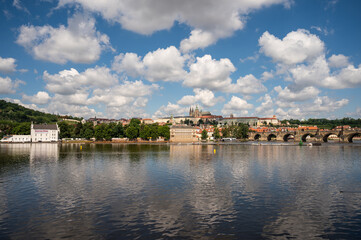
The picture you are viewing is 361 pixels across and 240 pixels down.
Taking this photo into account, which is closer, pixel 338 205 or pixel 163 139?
pixel 338 205

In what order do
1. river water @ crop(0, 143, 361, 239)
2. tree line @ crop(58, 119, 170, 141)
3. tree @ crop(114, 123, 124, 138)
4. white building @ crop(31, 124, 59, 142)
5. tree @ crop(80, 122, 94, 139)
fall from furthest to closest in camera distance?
tree @ crop(114, 123, 124, 138) < tree @ crop(80, 122, 94, 139) < tree line @ crop(58, 119, 170, 141) < white building @ crop(31, 124, 59, 142) < river water @ crop(0, 143, 361, 239)

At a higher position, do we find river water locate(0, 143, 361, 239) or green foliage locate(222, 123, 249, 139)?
green foliage locate(222, 123, 249, 139)

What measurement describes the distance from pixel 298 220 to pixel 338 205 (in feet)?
17.6

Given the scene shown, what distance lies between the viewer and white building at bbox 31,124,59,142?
148500mm

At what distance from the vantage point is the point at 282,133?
166 m

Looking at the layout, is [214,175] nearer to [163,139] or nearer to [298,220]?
[298,220]

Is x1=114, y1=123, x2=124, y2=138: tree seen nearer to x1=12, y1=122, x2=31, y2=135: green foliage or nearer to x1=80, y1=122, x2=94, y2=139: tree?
x1=80, y1=122, x2=94, y2=139: tree

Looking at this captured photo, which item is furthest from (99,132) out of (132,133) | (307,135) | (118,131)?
(307,135)

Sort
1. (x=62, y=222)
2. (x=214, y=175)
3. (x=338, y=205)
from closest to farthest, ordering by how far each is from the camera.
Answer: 1. (x=62, y=222)
2. (x=338, y=205)
3. (x=214, y=175)

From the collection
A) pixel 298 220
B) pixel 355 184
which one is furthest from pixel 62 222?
pixel 355 184

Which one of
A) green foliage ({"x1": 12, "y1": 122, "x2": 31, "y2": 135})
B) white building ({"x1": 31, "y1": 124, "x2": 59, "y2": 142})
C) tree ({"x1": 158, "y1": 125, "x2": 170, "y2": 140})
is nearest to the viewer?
green foliage ({"x1": 12, "y1": 122, "x2": 31, "y2": 135})

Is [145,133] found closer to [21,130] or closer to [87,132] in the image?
[87,132]

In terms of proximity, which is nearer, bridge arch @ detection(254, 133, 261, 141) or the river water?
the river water

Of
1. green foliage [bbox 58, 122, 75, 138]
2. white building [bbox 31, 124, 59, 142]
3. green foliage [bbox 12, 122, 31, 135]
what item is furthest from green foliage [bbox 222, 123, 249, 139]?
green foliage [bbox 12, 122, 31, 135]
